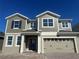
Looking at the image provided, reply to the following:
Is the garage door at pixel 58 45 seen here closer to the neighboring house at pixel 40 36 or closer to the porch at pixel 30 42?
the neighboring house at pixel 40 36

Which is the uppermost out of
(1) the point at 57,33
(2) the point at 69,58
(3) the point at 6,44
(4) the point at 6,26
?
(4) the point at 6,26

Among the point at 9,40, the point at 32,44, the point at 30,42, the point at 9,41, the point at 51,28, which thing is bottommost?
the point at 32,44

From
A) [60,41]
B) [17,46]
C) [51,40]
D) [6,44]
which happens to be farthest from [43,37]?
[6,44]

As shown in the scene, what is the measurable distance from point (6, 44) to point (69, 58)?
11.7m

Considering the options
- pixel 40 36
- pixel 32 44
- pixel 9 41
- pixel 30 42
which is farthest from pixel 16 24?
pixel 40 36

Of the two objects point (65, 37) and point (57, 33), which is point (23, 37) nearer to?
point (57, 33)

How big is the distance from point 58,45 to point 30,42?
5076 millimetres

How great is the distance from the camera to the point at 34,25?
79.3 feet

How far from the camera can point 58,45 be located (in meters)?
20.5

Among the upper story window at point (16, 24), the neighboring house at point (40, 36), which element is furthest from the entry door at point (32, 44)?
the upper story window at point (16, 24)

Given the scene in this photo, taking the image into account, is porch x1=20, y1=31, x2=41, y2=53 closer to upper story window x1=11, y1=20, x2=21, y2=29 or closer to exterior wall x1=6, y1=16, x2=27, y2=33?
exterior wall x1=6, y1=16, x2=27, y2=33

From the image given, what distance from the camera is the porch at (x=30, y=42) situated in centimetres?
2021

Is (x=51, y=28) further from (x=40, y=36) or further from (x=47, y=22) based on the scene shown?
(x=40, y=36)

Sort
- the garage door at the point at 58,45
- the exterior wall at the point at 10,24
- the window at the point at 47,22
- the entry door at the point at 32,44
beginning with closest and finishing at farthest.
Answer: the garage door at the point at 58,45 < the entry door at the point at 32,44 < the window at the point at 47,22 < the exterior wall at the point at 10,24
